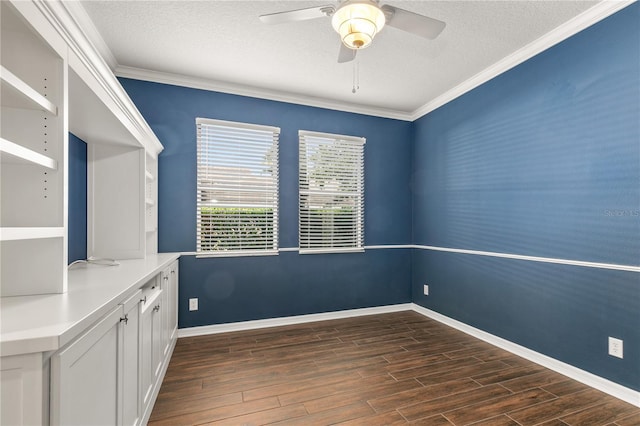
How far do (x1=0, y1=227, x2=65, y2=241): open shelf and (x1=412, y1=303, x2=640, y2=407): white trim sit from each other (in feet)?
11.9

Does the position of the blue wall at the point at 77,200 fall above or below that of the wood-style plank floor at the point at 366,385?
above

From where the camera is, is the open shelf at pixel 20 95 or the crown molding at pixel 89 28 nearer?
the open shelf at pixel 20 95

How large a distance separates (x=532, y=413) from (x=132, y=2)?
4000 mm

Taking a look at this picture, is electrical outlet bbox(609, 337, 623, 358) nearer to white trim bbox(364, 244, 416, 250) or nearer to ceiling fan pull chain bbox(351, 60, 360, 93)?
white trim bbox(364, 244, 416, 250)

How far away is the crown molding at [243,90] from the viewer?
10.9ft

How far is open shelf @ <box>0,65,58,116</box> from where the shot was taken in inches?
43.3

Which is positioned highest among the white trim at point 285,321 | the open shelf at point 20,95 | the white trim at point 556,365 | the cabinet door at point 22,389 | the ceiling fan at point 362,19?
the ceiling fan at point 362,19

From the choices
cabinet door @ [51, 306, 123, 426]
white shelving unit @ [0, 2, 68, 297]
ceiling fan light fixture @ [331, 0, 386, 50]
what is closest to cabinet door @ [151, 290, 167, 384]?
cabinet door @ [51, 306, 123, 426]

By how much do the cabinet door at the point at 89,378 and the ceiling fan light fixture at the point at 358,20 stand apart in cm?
187

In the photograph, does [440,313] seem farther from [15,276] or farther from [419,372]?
[15,276]

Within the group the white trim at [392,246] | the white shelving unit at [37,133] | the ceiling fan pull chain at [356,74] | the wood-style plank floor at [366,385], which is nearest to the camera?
the white shelving unit at [37,133]

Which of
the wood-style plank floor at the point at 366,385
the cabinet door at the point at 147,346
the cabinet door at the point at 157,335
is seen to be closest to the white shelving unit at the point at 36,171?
the cabinet door at the point at 147,346

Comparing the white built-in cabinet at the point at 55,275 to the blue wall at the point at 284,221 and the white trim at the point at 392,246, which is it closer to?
the blue wall at the point at 284,221

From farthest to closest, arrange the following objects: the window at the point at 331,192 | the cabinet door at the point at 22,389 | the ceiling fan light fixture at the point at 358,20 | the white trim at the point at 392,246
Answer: the white trim at the point at 392,246 → the window at the point at 331,192 → the ceiling fan light fixture at the point at 358,20 → the cabinet door at the point at 22,389
